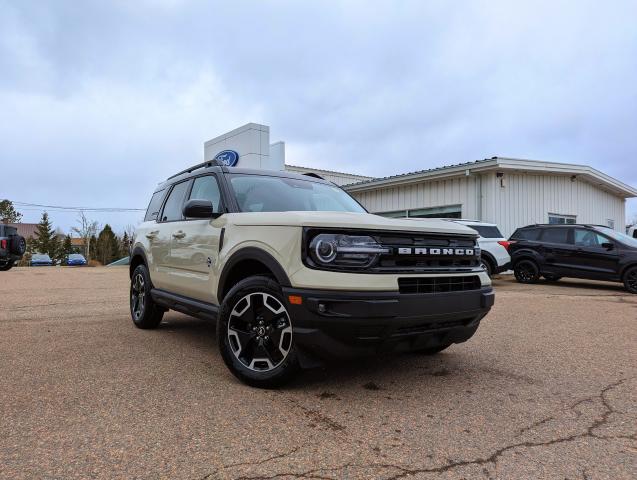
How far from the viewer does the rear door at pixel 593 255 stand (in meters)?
11.3

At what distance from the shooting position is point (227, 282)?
3.98m

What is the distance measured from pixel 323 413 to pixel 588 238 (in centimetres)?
1102

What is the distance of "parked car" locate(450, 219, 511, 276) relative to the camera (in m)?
12.3

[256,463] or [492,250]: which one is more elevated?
[492,250]

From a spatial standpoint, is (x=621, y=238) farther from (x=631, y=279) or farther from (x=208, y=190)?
(x=208, y=190)

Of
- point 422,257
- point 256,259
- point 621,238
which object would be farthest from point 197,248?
point 621,238

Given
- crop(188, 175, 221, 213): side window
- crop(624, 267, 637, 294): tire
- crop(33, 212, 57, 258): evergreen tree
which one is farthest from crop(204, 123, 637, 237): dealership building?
crop(33, 212, 57, 258): evergreen tree

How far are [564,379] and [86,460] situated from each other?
3.46 m

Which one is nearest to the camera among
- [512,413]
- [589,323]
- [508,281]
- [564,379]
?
[512,413]

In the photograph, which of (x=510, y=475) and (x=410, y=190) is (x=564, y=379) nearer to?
(x=510, y=475)

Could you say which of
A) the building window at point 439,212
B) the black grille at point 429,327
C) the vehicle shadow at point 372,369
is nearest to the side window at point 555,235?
the building window at point 439,212

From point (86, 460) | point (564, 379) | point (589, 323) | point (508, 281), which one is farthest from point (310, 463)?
point (508, 281)

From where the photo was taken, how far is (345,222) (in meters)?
3.21

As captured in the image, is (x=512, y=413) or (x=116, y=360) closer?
(x=512, y=413)
